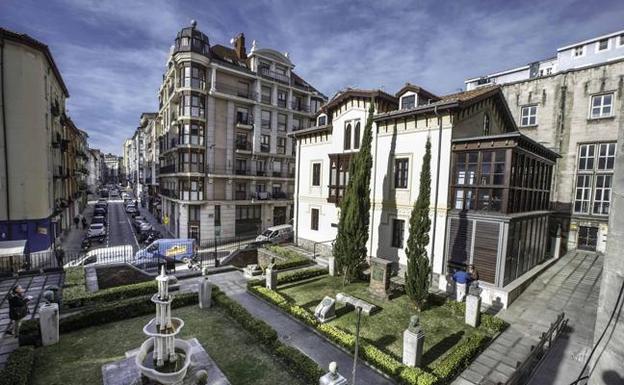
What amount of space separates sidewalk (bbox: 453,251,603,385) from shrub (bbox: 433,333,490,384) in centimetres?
24

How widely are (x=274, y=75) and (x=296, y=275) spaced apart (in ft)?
96.8

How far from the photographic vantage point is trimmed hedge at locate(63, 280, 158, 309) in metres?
13.7

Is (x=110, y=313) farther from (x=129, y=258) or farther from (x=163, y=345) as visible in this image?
(x=129, y=258)

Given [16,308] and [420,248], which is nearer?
[16,308]

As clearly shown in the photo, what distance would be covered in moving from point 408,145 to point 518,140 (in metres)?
6.05

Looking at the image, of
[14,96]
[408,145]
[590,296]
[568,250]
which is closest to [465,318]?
[590,296]

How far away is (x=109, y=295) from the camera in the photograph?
47.5ft

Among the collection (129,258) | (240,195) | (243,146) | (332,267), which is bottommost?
(129,258)

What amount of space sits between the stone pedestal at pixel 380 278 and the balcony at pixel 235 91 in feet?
92.4

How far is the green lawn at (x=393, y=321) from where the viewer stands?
11.8 m

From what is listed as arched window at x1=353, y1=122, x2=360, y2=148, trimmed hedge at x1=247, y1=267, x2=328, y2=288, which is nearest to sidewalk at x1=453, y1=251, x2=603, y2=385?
trimmed hedge at x1=247, y1=267, x2=328, y2=288

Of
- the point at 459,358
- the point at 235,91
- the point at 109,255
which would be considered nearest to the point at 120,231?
the point at 109,255

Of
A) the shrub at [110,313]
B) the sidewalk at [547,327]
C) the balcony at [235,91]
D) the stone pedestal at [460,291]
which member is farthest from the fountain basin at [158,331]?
the balcony at [235,91]

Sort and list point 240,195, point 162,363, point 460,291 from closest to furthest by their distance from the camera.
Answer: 1. point 162,363
2. point 460,291
3. point 240,195
